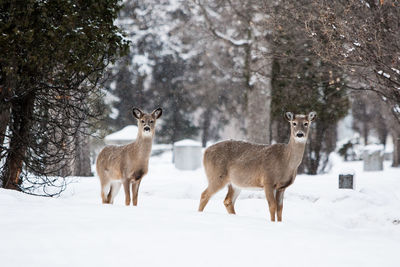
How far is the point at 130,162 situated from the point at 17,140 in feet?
6.33

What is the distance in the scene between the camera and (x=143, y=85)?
32469mm

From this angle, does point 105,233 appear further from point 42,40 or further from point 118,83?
point 118,83

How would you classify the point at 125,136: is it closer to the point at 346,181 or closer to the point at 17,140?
the point at 346,181

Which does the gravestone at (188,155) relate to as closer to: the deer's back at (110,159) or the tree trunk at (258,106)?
the tree trunk at (258,106)

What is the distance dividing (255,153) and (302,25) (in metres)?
3.09

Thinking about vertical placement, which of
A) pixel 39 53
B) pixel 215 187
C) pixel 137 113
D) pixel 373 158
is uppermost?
pixel 39 53

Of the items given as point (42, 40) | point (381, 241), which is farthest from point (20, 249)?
point (42, 40)

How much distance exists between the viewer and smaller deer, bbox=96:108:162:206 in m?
9.35

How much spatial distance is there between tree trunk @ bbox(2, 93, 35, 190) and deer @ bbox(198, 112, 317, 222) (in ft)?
10.2

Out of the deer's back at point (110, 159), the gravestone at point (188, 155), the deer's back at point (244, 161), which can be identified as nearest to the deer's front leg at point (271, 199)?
the deer's back at point (244, 161)

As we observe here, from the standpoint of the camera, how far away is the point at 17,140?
30.0 ft

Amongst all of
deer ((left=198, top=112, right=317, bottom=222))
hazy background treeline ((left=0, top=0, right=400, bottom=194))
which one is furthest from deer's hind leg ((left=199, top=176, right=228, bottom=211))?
hazy background treeline ((left=0, top=0, right=400, bottom=194))

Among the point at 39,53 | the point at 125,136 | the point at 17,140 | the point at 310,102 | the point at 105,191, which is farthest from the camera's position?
the point at 125,136

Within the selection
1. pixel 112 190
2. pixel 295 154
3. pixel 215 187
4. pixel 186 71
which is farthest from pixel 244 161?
pixel 186 71
